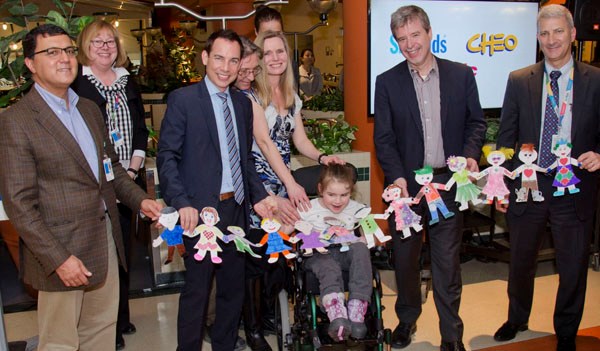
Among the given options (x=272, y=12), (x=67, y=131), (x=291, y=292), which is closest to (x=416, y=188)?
(x=291, y=292)

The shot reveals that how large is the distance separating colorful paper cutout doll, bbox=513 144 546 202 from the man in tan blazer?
1921mm

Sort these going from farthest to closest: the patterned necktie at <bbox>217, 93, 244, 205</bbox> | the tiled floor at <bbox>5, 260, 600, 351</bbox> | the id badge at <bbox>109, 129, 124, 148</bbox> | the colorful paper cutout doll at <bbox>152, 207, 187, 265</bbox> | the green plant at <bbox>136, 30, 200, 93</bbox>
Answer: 1. the green plant at <bbox>136, 30, 200, 93</bbox>
2. the tiled floor at <bbox>5, 260, 600, 351</bbox>
3. the id badge at <bbox>109, 129, 124, 148</bbox>
4. the patterned necktie at <bbox>217, 93, 244, 205</bbox>
5. the colorful paper cutout doll at <bbox>152, 207, 187, 265</bbox>

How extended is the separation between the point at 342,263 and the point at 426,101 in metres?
0.98

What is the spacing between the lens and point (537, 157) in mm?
3197

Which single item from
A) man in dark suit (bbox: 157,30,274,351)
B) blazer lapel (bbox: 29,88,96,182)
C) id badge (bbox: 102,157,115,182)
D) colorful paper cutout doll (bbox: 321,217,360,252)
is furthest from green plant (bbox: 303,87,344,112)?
blazer lapel (bbox: 29,88,96,182)

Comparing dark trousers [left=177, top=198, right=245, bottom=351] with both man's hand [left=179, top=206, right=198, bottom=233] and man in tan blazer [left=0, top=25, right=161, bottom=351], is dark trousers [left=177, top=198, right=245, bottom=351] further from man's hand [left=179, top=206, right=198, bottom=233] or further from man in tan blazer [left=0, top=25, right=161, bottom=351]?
man in tan blazer [left=0, top=25, right=161, bottom=351]

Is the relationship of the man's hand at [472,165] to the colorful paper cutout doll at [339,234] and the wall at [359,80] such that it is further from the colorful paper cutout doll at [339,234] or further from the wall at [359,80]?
the wall at [359,80]

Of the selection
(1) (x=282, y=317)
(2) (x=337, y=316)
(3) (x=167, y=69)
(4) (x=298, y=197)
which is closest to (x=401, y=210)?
(4) (x=298, y=197)

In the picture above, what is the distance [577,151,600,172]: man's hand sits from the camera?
9.83 feet

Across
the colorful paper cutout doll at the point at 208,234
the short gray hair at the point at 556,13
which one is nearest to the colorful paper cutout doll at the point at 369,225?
the colorful paper cutout doll at the point at 208,234

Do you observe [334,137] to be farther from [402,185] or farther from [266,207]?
[266,207]

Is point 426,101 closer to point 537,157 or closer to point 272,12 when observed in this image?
point 537,157

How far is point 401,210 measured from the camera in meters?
3.03

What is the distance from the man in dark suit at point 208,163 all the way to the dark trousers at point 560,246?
1.52m
